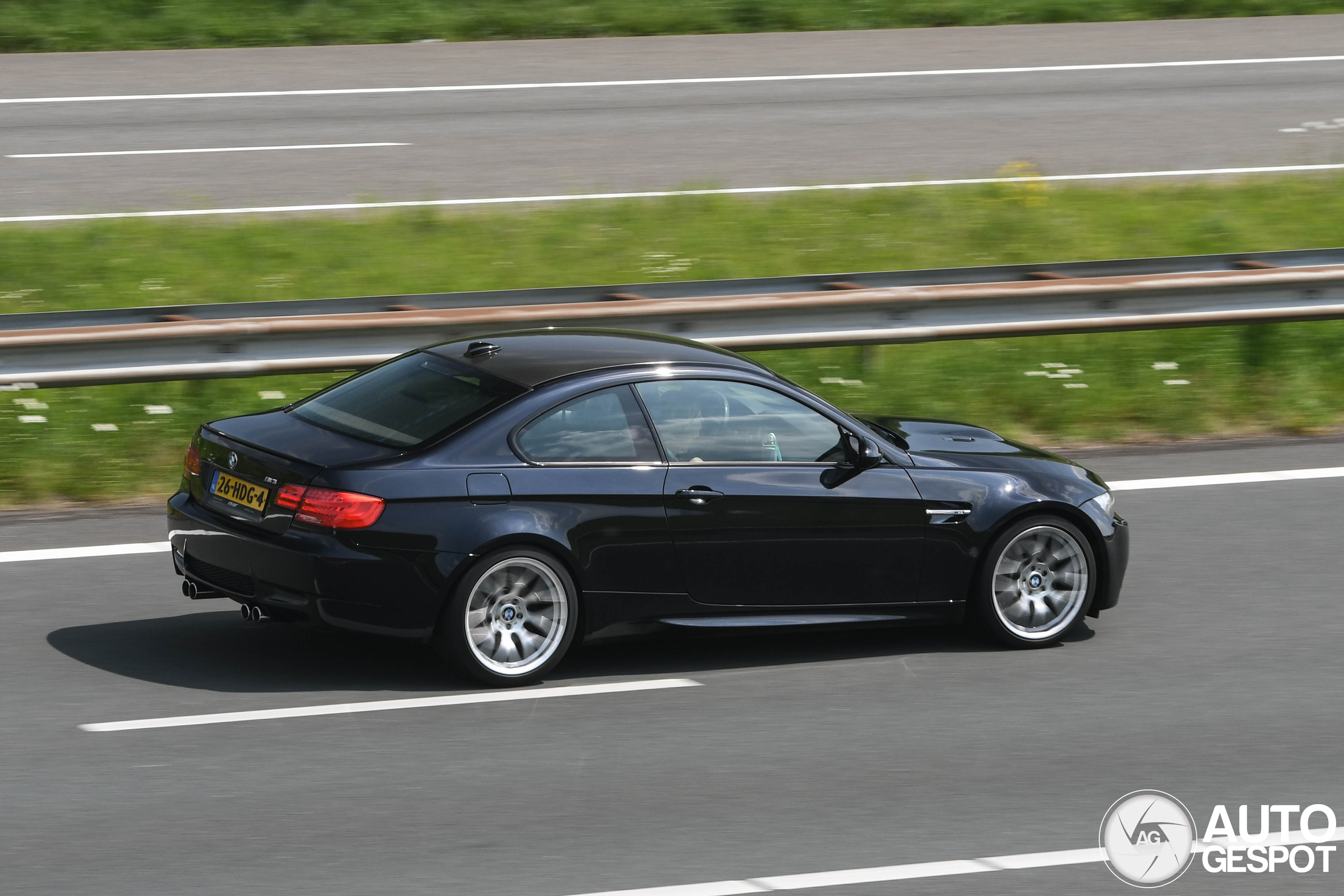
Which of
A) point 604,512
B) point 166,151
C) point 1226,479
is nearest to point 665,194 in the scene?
point 166,151

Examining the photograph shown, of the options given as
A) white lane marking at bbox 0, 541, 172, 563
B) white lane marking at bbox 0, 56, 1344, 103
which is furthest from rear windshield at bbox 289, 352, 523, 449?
white lane marking at bbox 0, 56, 1344, 103

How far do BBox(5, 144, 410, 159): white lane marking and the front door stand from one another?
10696mm

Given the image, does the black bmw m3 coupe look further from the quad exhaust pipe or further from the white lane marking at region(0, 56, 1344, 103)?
the white lane marking at region(0, 56, 1344, 103)

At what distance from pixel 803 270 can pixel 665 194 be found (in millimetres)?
→ 2068

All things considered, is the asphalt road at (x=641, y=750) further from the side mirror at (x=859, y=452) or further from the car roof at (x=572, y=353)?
the car roof at (x=572, y=353)

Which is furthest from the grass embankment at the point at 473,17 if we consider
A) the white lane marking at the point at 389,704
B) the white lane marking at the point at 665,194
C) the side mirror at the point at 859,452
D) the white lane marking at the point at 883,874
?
the white lane marking at the point at 883,874

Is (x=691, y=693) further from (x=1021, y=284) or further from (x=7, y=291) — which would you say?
(x=7, y=291)

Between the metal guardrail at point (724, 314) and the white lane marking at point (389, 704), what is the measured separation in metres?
3.79

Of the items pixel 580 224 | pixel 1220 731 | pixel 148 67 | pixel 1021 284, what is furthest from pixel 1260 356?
pixel 148 67

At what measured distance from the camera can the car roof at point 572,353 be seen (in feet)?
25.0

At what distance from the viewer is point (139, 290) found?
43.4ft

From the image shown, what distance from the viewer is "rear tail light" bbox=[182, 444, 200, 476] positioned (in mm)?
7664

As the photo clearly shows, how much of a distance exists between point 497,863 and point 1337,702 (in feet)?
12.2

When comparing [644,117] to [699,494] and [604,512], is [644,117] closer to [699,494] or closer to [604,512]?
[699,494]
